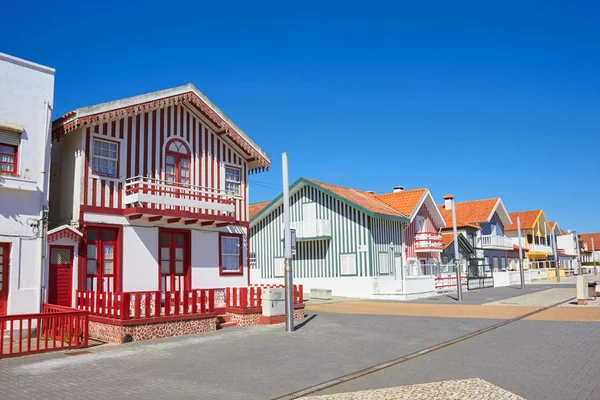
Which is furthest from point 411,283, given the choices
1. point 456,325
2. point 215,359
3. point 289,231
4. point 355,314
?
point 215,359

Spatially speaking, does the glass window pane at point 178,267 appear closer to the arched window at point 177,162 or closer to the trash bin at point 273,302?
the arched window at point 177,162

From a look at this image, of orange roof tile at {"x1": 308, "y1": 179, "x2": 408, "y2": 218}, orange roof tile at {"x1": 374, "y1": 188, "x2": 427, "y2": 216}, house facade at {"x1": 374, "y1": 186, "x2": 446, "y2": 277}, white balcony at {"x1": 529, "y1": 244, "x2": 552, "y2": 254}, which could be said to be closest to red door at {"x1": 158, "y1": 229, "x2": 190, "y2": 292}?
orange roof tile at {"x1": 308, "y1": 179, "x2": 408, "y2": 218}

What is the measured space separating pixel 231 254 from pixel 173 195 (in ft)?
10.9

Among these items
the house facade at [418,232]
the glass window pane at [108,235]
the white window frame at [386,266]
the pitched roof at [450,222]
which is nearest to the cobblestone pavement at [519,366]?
the glass window pane at [108,235]

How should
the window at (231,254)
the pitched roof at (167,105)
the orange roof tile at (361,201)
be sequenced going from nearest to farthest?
the pitched roof at (167,105), the window at (231,254), the orange roof tile at (361,201)

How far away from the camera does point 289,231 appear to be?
14359 millimetres

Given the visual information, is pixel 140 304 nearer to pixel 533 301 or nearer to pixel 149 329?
pixel 149 329

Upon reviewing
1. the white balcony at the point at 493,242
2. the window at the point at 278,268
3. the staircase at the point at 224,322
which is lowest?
the staircase at the point at 224,322

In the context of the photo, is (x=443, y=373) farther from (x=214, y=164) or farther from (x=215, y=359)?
(x=214, y=164)

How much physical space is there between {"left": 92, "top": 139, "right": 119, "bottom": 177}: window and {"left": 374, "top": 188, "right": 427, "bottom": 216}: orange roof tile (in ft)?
67.0

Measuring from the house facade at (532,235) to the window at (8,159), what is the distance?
52239mm

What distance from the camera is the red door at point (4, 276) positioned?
502 inches

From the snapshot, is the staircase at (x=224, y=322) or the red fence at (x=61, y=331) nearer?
the red fence at (x=61, y=331)

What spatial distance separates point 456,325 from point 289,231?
5.75m
